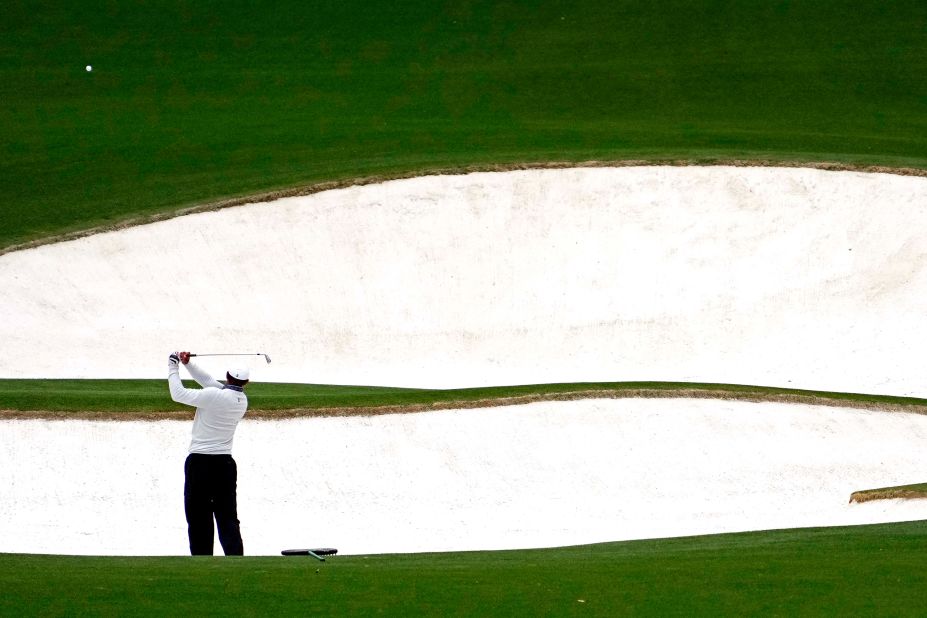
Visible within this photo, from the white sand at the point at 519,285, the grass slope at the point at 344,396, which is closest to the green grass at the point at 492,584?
the grass slope at the point at 344,396

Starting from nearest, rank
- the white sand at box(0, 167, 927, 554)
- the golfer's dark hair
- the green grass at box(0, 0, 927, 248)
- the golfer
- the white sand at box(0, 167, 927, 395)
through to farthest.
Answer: the golfer → the golfer's dark hair → the white sand at box(0, 167, 927, 554) → the white sand at box(0, 167, 927, 395) → the green grass at box(0, 0, 927, 248)

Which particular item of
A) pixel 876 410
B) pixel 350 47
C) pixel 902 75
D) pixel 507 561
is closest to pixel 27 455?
pixel 507 561

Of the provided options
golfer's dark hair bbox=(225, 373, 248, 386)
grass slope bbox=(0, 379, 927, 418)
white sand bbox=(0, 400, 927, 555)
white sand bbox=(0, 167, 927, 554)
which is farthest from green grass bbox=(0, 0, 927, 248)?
golfer's dark hair bbox=(225, 373, 248, 386)

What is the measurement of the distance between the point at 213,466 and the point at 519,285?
38.7 feet

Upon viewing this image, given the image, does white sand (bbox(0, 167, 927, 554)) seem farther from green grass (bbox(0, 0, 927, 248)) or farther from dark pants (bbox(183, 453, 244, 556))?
dark pants (bbox(183, 453, 244, 556))

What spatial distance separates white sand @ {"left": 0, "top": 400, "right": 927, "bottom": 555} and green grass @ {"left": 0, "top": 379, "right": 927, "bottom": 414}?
0.27m

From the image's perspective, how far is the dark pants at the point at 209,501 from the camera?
37.4ft

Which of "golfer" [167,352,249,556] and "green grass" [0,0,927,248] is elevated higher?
"green grass" [0,0,927,248]

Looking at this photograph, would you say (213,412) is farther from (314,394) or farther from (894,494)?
(894,494)

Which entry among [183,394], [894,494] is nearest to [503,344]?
[894,494]

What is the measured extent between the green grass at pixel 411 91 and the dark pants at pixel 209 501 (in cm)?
1227

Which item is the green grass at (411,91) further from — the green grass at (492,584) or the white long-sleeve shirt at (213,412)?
the green grass at (492,584)

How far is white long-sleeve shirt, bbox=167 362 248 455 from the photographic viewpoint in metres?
11.2

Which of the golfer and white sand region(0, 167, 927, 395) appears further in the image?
white sand region(0, 167, 927, 395)
